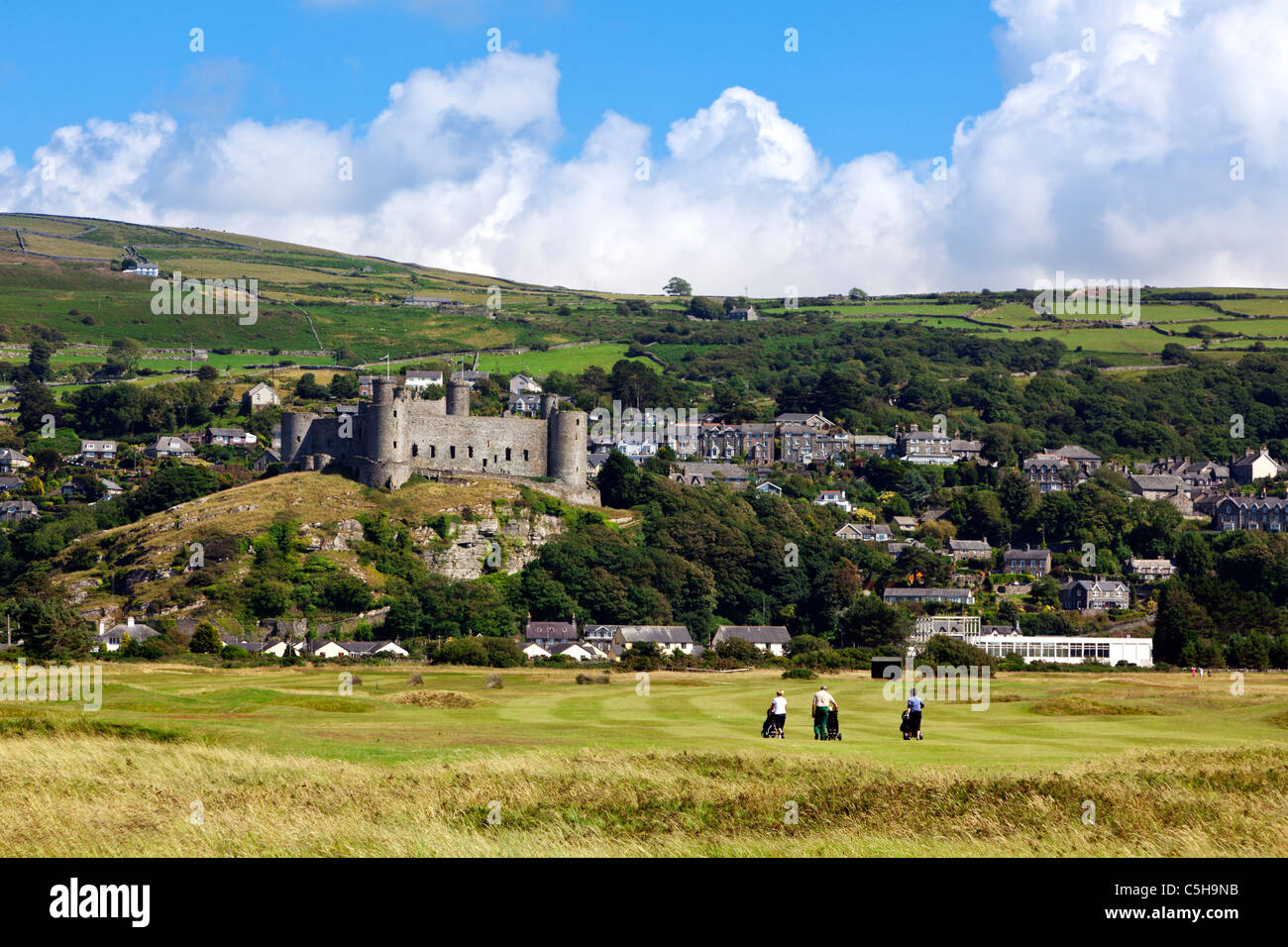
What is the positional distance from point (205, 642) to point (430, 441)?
2699cm

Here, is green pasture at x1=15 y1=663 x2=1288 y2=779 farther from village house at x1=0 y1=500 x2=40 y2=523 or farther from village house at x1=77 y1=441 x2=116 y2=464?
village house at x1=77 y1=441 x2=116 y2=464

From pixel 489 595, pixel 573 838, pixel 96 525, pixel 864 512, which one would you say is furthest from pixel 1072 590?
pixel 573 838

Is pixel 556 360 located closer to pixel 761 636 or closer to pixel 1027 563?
pixel 1027 563

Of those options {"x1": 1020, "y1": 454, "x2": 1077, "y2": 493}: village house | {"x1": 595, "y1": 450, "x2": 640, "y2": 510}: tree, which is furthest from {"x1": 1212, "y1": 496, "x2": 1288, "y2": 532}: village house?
{"x1": 595, "y1": 450, "x2": 640, "y2": 510}: tree

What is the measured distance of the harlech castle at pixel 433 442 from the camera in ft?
292

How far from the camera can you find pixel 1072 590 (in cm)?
9656

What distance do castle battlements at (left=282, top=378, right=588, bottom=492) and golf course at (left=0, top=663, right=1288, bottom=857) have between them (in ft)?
188

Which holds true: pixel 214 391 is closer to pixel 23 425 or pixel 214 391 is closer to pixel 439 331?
pixel 23 425

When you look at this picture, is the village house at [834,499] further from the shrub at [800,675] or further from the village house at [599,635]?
the shrub at [800,675]

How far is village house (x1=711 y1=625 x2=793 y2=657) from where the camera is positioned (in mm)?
82750

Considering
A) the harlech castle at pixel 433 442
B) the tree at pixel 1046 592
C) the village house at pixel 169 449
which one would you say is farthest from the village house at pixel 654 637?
the village house at pixel 169 449

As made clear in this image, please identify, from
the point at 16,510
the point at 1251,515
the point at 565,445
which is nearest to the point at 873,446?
the point at 1251,515

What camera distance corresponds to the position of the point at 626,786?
21094 mm
